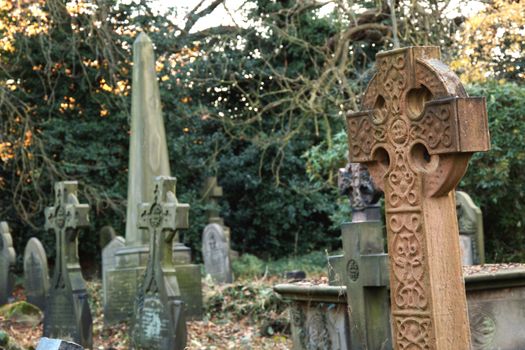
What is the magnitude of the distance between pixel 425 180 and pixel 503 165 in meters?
10.4

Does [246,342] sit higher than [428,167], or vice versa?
[428,167]

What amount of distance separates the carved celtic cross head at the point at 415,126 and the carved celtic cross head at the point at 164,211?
5935 millimetres

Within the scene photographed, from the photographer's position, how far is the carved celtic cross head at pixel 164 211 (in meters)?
11.3

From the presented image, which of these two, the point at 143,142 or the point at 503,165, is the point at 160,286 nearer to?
the point at 143,142

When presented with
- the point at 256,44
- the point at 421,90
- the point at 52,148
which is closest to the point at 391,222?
the point at 421,90

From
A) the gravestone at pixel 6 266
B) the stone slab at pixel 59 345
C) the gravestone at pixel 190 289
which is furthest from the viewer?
the gravestone at pixel 6 266

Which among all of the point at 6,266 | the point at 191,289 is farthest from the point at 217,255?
the point at 191,289

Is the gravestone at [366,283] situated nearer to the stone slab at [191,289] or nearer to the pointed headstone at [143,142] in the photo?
the stone slab at [191,289]

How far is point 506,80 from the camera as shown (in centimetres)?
1638

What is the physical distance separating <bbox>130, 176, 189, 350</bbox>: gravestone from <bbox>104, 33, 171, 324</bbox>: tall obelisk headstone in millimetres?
1809

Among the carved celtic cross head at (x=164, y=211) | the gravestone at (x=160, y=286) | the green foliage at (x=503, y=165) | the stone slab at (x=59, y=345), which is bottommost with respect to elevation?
the stone slab at (x=59, y=345)

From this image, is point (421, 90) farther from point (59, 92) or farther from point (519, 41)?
point (59, 92)

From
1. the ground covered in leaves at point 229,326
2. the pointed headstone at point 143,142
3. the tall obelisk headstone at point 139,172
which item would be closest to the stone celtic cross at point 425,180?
the ground covered in leaves at point 229,326

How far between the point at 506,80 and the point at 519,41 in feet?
6.75
